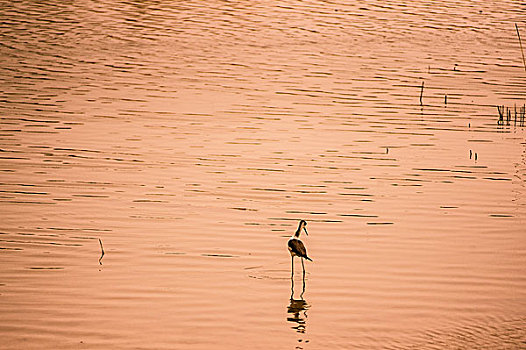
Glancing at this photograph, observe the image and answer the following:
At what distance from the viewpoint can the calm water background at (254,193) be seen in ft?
33.6

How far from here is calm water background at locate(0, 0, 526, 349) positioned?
10.2 meters

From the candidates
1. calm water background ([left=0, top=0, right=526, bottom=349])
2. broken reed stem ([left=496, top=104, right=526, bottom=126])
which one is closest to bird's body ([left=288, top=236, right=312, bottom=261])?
calm water background ([left=0, top=0, right=526, bottom=349])

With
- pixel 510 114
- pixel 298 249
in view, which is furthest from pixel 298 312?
pixel 510 114

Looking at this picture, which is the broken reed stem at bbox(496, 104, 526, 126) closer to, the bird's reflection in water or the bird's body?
the bird's body

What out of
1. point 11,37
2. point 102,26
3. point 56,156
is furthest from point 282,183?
point 102,26

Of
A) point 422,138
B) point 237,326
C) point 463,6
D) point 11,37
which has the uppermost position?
point 463,6

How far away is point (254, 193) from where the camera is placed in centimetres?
1540

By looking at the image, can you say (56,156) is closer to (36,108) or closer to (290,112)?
(36,108)

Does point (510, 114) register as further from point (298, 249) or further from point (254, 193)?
point (298, 249)

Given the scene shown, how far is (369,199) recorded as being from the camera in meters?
15.2

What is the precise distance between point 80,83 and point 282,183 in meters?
9.61

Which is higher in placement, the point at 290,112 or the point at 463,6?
the point at 463,6

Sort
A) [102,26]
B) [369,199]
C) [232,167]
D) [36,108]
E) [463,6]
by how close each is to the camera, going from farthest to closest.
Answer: [463,6] → [102,26] → [36,108] → [232,167] → [369,199]

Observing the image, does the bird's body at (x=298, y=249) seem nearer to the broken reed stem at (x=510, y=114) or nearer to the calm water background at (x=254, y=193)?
the calm water background at (x=254, y=193)
